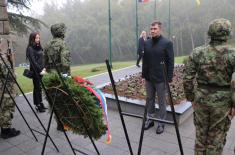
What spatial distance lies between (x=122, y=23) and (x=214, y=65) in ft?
177

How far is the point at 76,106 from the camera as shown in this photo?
8.45 feet

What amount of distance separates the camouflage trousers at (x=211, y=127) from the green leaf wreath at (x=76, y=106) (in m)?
1.15

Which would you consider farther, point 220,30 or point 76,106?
point 220,30

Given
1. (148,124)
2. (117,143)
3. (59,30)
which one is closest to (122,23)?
(148,124)

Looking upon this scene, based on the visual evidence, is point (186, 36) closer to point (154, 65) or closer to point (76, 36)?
point (76, 36)

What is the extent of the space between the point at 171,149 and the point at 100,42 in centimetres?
5237

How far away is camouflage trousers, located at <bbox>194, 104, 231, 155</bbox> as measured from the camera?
2.96 metres

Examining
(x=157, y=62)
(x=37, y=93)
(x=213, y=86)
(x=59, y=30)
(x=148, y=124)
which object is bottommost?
(x=148, y=124)

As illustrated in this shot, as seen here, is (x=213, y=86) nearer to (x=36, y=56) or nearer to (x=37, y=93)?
(x=36, y=56)

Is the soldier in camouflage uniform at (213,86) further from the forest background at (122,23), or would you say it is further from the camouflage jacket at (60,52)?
the forest background at (122,23)

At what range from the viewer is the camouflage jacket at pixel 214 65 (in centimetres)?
279

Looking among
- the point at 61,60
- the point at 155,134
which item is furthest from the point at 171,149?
the point at 61,60

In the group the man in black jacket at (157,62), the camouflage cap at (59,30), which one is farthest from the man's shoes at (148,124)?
the camouflage cap at (59,30)

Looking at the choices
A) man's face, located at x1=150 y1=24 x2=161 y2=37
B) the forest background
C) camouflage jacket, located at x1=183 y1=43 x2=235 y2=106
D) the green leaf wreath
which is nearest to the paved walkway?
the green leaf wreath
